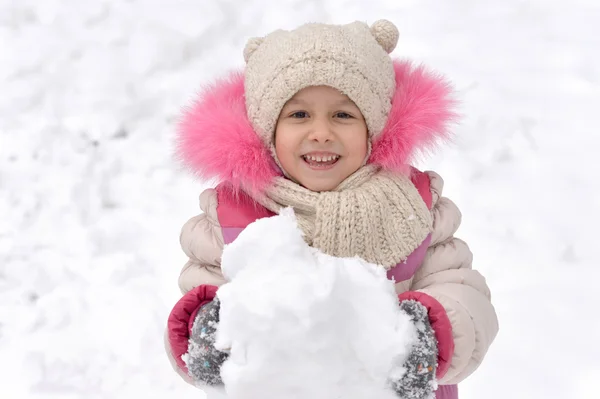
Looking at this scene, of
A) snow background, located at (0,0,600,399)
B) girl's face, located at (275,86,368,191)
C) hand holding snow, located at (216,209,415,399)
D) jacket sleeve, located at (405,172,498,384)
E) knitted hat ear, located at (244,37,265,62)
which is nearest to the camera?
hand holding snow, located at (216,209,415,399)

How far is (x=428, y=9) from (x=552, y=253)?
1420 millimetres

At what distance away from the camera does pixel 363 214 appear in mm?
1283

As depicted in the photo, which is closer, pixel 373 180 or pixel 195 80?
pixel 373 180

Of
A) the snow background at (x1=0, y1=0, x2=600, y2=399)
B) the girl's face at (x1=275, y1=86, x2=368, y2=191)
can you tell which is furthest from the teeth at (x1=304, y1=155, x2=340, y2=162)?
the snow background at (x1=0, y1=0, x2=600, y2=399)

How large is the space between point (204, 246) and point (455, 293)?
0.51 metres

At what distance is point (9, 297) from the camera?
2.08m

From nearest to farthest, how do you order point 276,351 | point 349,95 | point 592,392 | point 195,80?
point 276,351 < point 349,95 < point 592,392 < point 195,80

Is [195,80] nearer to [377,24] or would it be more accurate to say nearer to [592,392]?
[377,24]

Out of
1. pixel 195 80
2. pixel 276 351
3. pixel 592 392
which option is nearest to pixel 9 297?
pixel 195 80

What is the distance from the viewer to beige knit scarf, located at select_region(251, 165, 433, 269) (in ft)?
4.19

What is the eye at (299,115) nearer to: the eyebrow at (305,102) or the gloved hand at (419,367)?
the eyebrow at (305,102)

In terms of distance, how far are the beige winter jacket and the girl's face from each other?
0.20 m

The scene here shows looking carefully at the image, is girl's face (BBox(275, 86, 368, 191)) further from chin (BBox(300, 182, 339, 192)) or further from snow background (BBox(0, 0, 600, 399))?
snow background (BBox(0, 0, 600, 399))

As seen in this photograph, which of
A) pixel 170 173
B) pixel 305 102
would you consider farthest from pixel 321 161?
pixel 170 173
